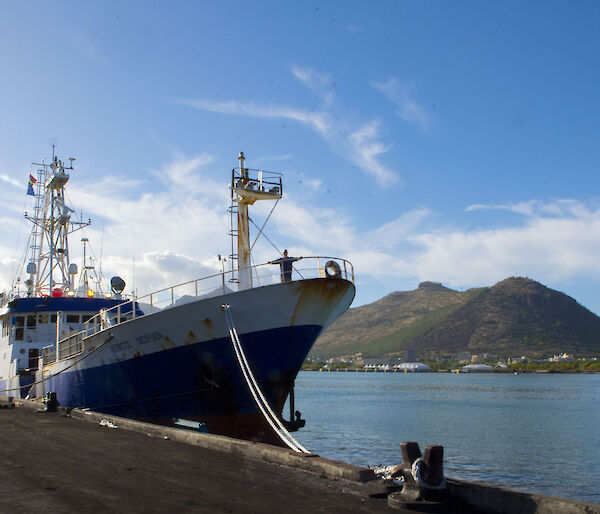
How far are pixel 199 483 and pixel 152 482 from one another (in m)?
0.64

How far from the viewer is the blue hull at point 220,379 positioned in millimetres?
15031

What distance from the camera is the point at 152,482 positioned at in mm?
7555

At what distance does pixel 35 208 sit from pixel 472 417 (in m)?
34.1

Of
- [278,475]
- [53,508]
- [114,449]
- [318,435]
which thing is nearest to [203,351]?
[114,449]

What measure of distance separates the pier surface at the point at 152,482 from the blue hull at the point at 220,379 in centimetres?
376

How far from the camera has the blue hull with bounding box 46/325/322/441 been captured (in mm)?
15031

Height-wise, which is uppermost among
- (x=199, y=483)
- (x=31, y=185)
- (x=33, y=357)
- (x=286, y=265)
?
(x=31, y=185)

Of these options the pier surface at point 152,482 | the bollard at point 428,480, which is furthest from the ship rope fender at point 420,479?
the pier surface at point 152,482

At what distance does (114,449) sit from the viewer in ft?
34.0

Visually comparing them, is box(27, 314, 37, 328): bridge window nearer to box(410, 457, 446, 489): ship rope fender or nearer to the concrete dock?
the concrete dock

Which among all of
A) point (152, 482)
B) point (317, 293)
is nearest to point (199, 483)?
point (152, 482)

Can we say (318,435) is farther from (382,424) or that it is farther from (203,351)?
(203,351)

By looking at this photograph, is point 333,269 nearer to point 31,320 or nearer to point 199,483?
point 199,483

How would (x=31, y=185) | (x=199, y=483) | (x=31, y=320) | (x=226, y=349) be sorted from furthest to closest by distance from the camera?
(x=31, y=185), (x=31, y=320), (x=226, y=349), (x=199, y=483)
